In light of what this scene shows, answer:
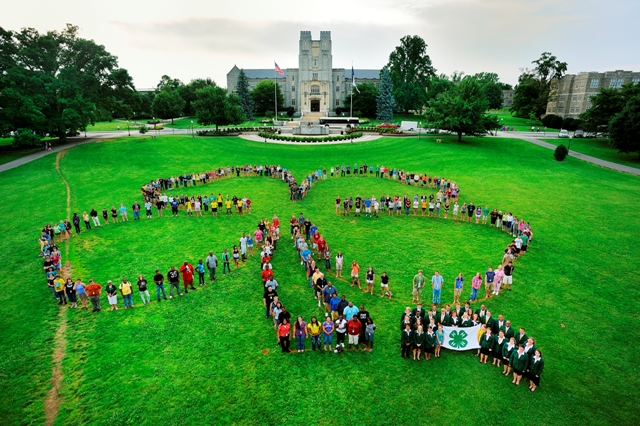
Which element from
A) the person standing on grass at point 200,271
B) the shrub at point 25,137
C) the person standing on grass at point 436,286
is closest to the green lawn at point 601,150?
the person standing on grass at point 436,286

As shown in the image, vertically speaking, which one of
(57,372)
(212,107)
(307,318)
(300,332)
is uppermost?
(212,107)

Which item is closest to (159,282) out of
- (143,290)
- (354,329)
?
(143,290)

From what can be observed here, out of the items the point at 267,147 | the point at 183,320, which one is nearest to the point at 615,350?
the point at 183,320

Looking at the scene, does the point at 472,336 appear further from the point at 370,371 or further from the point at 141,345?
the point at 141,345

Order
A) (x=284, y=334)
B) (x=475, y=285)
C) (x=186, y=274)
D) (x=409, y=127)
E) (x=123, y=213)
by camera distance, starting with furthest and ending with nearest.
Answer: (x=409, y=127) → (x=123, y=213) → (x=186, y=274) → (x=475, y=285) → (x=284, y=334)

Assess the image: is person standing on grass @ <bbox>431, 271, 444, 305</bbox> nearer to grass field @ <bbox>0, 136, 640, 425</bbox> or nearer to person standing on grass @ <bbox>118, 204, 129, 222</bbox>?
grass field @ <bbox>0, 136, 640, 425</bbox>

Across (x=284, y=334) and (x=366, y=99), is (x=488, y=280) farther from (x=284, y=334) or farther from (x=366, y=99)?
(x=366, y=99)
